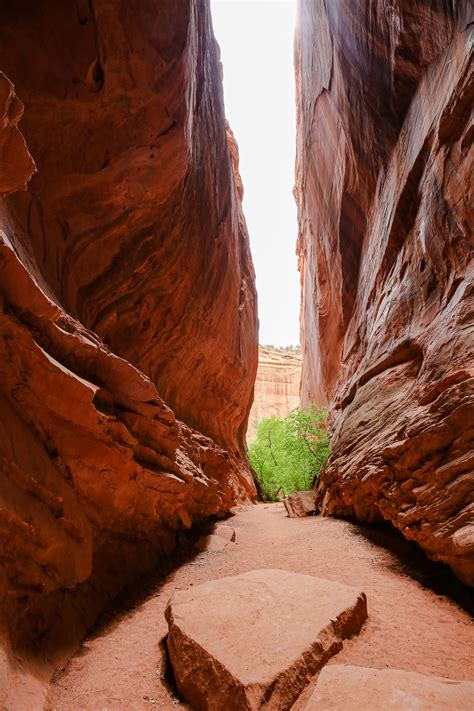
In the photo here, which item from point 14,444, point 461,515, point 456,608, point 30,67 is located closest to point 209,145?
point 30,67

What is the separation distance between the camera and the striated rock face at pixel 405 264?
4.48 metres

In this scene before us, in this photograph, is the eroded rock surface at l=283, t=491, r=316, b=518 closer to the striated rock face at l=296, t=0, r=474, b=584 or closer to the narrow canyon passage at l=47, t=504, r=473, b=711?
the striated rock face at l=296, t=0, r=474, b=584

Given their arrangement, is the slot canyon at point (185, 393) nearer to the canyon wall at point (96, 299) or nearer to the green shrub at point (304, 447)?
the canyon wall at point (96, 299)

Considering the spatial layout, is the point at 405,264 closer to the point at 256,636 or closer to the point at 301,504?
the point at 301,504

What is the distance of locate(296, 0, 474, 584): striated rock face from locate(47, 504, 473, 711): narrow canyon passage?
1.98ft

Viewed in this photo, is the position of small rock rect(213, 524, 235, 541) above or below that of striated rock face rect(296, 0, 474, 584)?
below

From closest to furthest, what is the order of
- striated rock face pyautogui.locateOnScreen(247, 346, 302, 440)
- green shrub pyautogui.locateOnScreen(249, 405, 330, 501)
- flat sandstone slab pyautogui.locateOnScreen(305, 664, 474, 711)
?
flat sandstone slab pyautogui.locateOnScreen(305, 664, 474, 711), green shrub pyautogui.locateOnScreen(249, 405, 330, 501), striated rock face pyautogui.locateOnScreen(247, 346, 302, 440)

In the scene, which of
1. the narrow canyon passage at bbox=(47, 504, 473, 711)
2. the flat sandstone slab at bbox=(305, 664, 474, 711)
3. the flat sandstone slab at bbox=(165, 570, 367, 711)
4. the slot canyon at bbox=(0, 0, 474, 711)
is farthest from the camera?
the slot canyon at bbox=(0, 0, 474, 711)

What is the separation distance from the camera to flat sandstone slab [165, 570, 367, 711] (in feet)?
7.84

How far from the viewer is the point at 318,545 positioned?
615cm

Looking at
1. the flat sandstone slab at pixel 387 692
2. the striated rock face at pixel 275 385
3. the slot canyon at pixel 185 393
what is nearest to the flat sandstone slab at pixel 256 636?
the slot canyon at pixel 185 393

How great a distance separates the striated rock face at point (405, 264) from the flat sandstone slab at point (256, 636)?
5.34 feet

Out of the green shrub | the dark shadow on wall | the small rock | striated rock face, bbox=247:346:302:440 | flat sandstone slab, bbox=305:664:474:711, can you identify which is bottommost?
the small rock

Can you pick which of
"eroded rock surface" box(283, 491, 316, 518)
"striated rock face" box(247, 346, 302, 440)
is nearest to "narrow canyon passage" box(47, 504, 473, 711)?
"eroded rock surface" box(283, 491, 316, 518)
